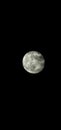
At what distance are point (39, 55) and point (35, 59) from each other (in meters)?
0.39

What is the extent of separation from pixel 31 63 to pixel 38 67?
287 mm

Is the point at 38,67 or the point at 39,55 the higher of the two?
the point at 39,55

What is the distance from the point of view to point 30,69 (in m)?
6.51

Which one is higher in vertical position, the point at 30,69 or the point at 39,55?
the point at 39,55

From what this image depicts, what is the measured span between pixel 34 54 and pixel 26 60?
0.37m

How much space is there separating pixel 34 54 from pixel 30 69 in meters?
0.49

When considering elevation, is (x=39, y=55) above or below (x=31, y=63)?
above

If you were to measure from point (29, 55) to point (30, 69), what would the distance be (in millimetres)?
399

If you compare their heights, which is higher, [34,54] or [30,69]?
[34,54]

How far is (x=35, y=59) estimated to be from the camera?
6.49m

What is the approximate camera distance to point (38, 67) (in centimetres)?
658

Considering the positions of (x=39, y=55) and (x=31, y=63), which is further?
(x=39, y=55)

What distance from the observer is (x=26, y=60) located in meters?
6.50
